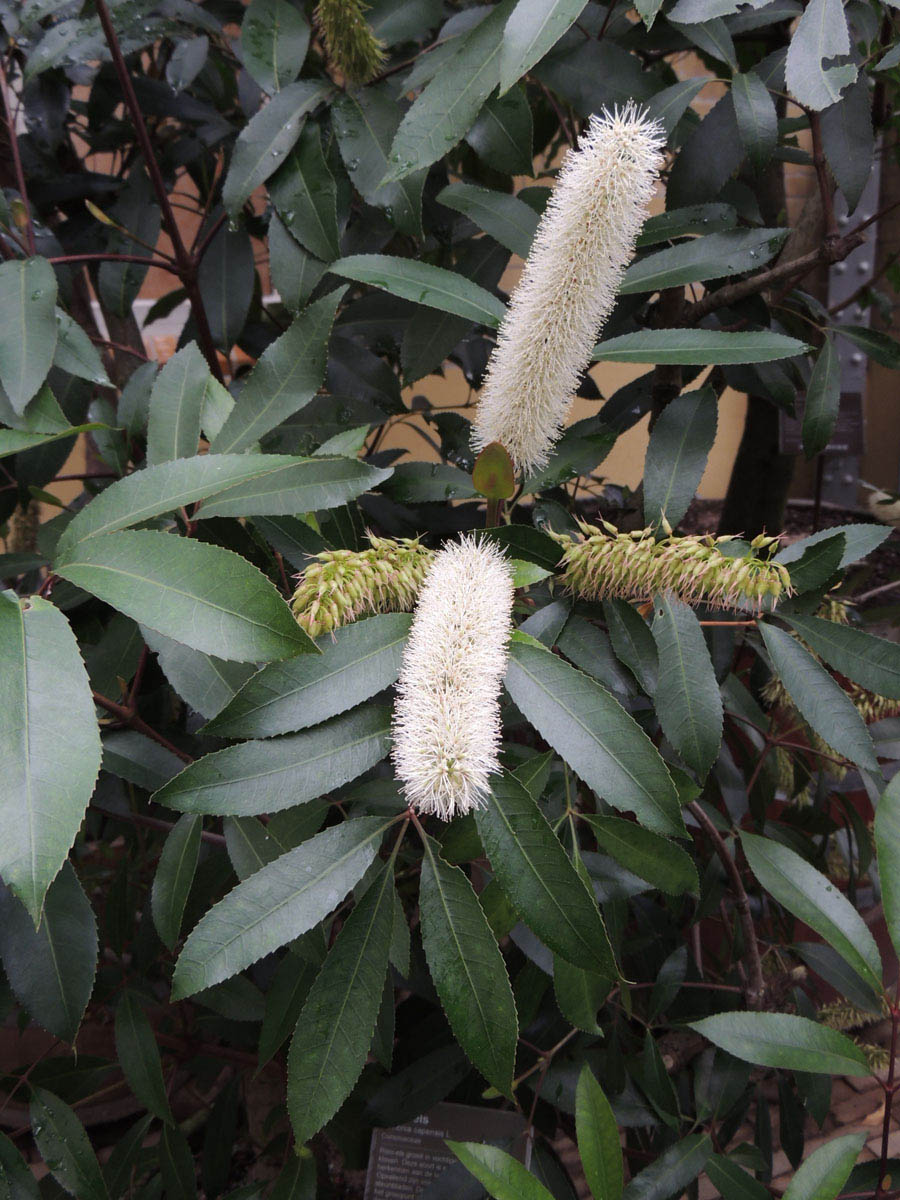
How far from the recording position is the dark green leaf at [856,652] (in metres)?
0.52

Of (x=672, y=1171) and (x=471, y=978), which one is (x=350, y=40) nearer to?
(x=471, y=978)

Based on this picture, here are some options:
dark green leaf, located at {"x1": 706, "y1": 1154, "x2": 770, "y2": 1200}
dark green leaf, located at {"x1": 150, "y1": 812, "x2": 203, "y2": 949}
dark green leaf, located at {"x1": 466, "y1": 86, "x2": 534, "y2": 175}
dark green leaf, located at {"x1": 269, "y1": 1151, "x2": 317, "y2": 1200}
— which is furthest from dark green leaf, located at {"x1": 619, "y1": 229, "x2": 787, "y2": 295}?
dark green leaf, located at {"x1": 269, "y1": 1151, "x2": 317, "y2": 1200}

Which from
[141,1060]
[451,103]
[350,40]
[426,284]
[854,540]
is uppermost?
[350,40]

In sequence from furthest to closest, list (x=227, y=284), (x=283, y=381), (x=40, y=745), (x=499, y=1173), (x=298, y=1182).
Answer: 1. (x=227, y=284)
2. (x=298, y=1182)
3. (x=283, y=381)
4. (x=499, y=1173)
5. (x=40, y=745)

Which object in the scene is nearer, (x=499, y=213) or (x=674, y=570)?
(x=674, y=570)

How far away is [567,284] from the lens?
505mm

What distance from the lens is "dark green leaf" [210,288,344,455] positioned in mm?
564

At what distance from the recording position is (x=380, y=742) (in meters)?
0.46

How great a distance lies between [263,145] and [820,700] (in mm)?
600

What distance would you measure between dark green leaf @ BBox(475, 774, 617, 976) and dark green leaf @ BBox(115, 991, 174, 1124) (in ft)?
1.42

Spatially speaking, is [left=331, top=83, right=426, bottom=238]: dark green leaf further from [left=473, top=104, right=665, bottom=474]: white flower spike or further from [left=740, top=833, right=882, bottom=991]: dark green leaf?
[left=740, top=833, right=882, bottom=991]: dark green leaf

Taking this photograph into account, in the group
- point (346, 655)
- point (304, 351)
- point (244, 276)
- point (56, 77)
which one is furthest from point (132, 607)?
point (56, 77)

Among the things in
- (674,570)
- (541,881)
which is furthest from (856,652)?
(541,881)

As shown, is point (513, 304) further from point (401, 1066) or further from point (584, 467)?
point (401, 1066)
